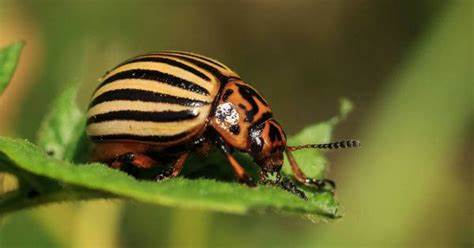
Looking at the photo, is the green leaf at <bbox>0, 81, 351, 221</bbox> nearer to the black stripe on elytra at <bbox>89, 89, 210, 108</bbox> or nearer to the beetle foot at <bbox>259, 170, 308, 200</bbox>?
the beetle foot at <bbox>259, 170, 308, 200</bbox>

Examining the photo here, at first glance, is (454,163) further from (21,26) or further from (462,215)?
(21,26)

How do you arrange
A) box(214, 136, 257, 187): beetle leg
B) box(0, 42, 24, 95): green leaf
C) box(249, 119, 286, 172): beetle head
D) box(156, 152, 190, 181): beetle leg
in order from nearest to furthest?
box(214, 136, 257, 187): beetle leg < box(0, 42, 24, 95): green leaf < box(156, 152, 190, 181): beetle leg < box(249, 119, 286, 172): beetle head

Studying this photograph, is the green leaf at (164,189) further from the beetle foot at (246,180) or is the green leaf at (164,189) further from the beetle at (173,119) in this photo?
the beetle at (173,119)

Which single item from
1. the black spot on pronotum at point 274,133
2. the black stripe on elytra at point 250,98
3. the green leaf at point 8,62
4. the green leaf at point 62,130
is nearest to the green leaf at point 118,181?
the green leaf at point 62,130

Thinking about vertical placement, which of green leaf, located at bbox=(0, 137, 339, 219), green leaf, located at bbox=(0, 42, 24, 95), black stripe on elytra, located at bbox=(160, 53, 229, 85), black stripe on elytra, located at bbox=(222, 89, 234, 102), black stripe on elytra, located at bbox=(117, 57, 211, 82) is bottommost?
green leaf, located at bbox=(0, 137, 339, 219)

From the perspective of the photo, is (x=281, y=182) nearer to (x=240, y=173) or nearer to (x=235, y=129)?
(x=240, y=173)

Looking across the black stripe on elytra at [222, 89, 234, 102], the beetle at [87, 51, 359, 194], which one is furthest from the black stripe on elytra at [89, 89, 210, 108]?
the black stripe on elytra at [222, 89, 234, 102]

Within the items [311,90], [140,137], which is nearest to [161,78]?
[140,137]
